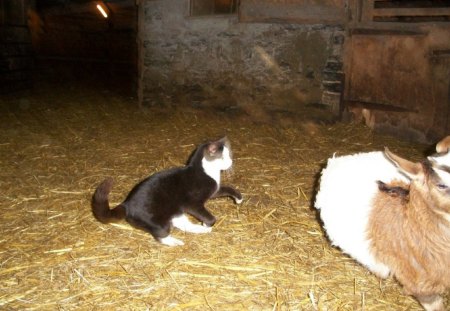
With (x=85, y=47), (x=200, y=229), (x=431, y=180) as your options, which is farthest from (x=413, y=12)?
(x=85, y=47)

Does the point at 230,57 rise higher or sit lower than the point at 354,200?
higher

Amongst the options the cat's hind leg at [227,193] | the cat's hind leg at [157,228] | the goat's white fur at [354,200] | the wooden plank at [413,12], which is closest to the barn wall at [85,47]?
the wooden plank at [413,12]

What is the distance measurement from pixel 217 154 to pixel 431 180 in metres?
1.75

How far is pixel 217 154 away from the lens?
341 cm

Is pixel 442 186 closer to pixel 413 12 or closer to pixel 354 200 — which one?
pixel 354 200

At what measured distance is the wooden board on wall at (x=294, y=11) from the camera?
6332mm

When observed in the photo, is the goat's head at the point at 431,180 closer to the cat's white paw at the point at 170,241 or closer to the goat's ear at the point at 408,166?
the goat's ear at the point at 408,166

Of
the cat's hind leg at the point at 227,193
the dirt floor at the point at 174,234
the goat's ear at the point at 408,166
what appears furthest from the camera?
the cat's hind leg at the point at 227,193

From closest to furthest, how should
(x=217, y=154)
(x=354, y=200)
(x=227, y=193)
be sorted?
(x=354, y=200) < (x=217, y=154) < (x=227, y=193)

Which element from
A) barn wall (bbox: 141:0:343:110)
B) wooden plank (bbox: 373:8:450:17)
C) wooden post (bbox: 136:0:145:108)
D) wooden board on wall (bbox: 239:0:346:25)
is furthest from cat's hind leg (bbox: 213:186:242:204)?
wooden post (bbox: 136:0:145:108)

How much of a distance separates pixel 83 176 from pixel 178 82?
3.86m

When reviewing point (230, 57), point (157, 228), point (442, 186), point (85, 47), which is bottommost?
point (157, 228)

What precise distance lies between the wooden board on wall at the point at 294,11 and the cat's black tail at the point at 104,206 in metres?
4.93

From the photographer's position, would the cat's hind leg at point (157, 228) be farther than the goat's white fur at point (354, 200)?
Yes
